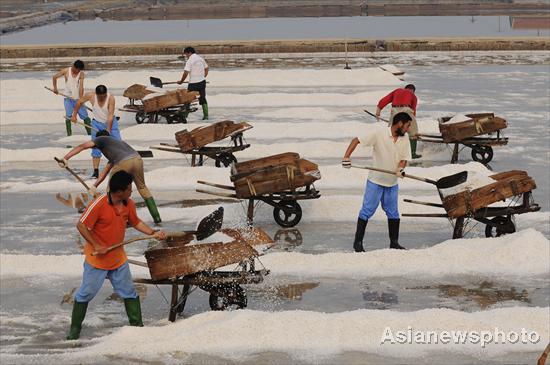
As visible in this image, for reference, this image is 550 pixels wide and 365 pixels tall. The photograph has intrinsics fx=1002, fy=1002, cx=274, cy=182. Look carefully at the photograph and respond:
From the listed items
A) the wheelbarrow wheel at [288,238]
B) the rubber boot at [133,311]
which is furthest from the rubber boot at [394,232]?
the rubber boot at [133,311]

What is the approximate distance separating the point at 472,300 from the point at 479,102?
16.8 m

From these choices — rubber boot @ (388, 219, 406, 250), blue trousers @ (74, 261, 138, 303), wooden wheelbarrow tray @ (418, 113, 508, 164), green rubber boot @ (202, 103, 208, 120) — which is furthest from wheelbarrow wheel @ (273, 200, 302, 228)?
green rubber boot @ (202, 103, 208, 120)

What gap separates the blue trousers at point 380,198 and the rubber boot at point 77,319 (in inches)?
159

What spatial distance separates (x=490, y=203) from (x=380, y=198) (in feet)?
4.38

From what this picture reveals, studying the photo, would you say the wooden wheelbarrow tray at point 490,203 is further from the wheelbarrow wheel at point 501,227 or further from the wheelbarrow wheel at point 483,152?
the wheelbarrow wheel at point 483,152

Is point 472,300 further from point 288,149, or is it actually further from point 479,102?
point 479,102

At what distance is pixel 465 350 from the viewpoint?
28.6 feet

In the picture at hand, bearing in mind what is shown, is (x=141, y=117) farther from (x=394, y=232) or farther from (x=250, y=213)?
(x=394, y=232)

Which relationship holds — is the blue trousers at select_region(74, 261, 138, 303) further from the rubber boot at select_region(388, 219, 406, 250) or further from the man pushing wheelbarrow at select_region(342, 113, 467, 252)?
the rubber boot at select_region(388, 219, 406, 250)

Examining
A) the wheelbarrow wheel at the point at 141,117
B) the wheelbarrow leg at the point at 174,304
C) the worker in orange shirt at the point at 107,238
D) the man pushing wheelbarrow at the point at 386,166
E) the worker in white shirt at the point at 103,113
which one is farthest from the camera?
the wheelbarrow wheel at the point at 141,117

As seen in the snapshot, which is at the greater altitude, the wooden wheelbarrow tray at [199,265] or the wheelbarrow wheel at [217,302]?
the wooden wheelbarrow tray at [199,265]

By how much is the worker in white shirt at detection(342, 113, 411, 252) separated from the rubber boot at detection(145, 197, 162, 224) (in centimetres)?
283

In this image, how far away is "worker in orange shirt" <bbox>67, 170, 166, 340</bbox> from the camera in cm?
880

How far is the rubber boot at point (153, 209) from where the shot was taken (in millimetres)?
13187
